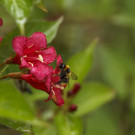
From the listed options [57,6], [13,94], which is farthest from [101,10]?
[13,94]

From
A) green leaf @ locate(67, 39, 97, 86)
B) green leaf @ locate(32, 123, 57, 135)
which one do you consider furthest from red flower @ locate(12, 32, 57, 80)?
green leaf @ locate(32, 123, 57, 135)

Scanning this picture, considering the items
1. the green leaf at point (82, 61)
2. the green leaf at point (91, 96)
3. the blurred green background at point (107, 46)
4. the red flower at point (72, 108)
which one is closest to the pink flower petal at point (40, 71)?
the red flower at point (72, 108)

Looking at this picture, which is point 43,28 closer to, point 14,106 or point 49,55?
point 49,55

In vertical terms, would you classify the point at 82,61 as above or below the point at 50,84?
below

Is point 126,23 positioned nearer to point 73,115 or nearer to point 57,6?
point 57,6

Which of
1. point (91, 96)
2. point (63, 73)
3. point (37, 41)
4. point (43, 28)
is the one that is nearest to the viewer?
point (37, 41)

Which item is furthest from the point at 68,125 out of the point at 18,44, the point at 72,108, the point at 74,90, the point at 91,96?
the point at 18,44

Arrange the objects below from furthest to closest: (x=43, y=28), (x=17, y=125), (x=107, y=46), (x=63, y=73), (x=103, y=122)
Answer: (x=107, y=46) < (x=103, y=122) < (x=43, y=28) < (x=63, y=73) < (x=17, y=125)

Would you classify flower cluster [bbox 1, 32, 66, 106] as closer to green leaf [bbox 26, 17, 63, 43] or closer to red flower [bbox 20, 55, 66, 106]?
red flower [bbox 20, 55, 66, 106]
